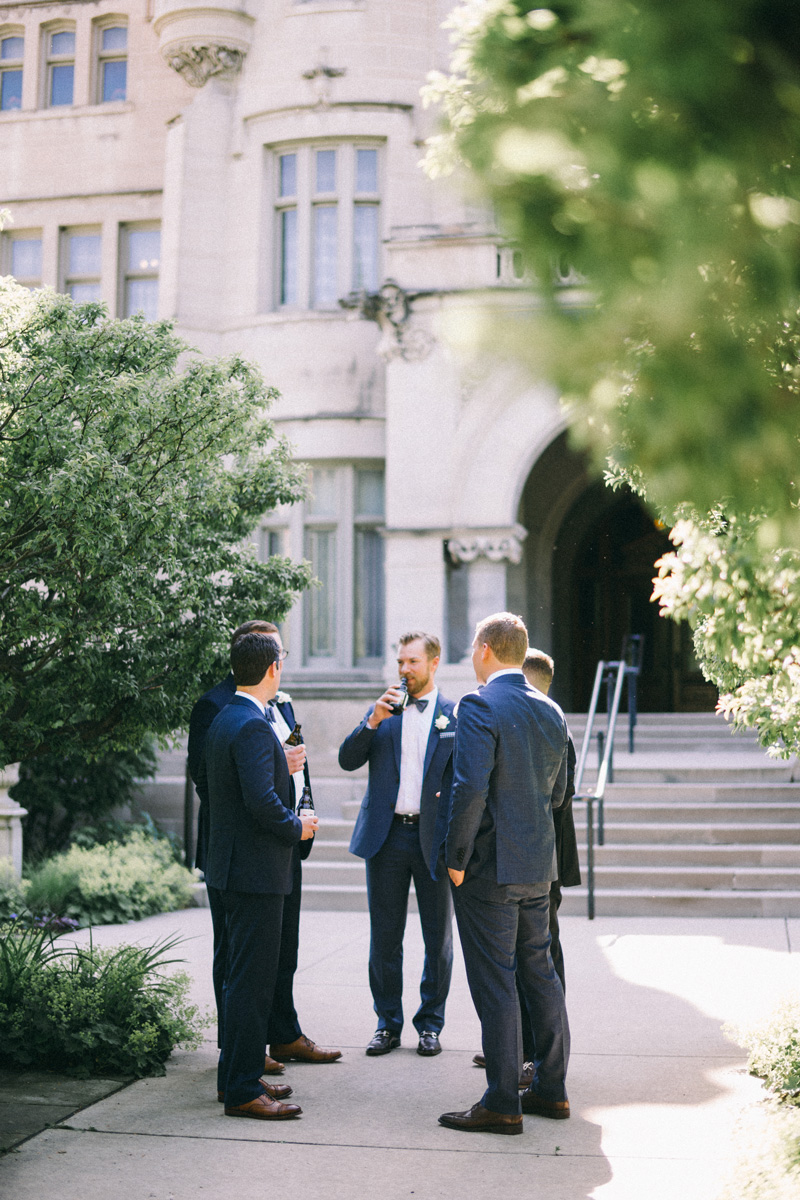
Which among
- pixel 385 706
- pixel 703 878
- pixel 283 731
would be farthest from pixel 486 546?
pixel 283 731

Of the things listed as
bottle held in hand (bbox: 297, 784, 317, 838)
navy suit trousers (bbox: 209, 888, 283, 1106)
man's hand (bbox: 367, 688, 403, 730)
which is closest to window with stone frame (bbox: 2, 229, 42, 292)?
man's hand (bbox: 367, 688, 403, 730)

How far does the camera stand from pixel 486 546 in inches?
555

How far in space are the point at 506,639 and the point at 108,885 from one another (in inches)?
243

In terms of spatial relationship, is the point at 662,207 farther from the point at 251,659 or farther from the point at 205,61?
the point at 205,61

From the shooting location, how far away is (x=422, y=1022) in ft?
20.4

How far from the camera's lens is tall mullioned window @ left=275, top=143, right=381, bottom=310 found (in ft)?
51.0

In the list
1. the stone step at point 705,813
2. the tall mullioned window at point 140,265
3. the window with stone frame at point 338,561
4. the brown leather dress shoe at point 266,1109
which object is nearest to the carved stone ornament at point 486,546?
the window with stone frame at point 338,561

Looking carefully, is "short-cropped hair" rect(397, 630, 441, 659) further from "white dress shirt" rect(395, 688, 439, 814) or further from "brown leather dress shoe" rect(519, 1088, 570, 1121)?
"brown leather dress shoe" rect(519, 1088, 570, 1121)

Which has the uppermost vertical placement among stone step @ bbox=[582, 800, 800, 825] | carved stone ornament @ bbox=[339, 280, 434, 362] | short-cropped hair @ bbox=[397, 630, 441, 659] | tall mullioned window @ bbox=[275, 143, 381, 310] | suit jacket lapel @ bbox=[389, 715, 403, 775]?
tall mullioned window @ bbox=[275, 143, 381, 310]

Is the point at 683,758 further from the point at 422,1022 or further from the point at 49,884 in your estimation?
the point at 422,1022

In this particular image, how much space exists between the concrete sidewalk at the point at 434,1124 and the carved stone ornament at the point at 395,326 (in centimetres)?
830

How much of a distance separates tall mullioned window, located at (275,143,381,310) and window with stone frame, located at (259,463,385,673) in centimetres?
228

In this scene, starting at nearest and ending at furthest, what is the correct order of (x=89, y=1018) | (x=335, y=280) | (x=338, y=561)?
1. (x=89, y=1018)
2. (x=338, y=561)
3. (x=335, y=280)

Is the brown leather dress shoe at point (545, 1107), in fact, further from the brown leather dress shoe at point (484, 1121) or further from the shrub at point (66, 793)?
the shrub at point (66, 793)
